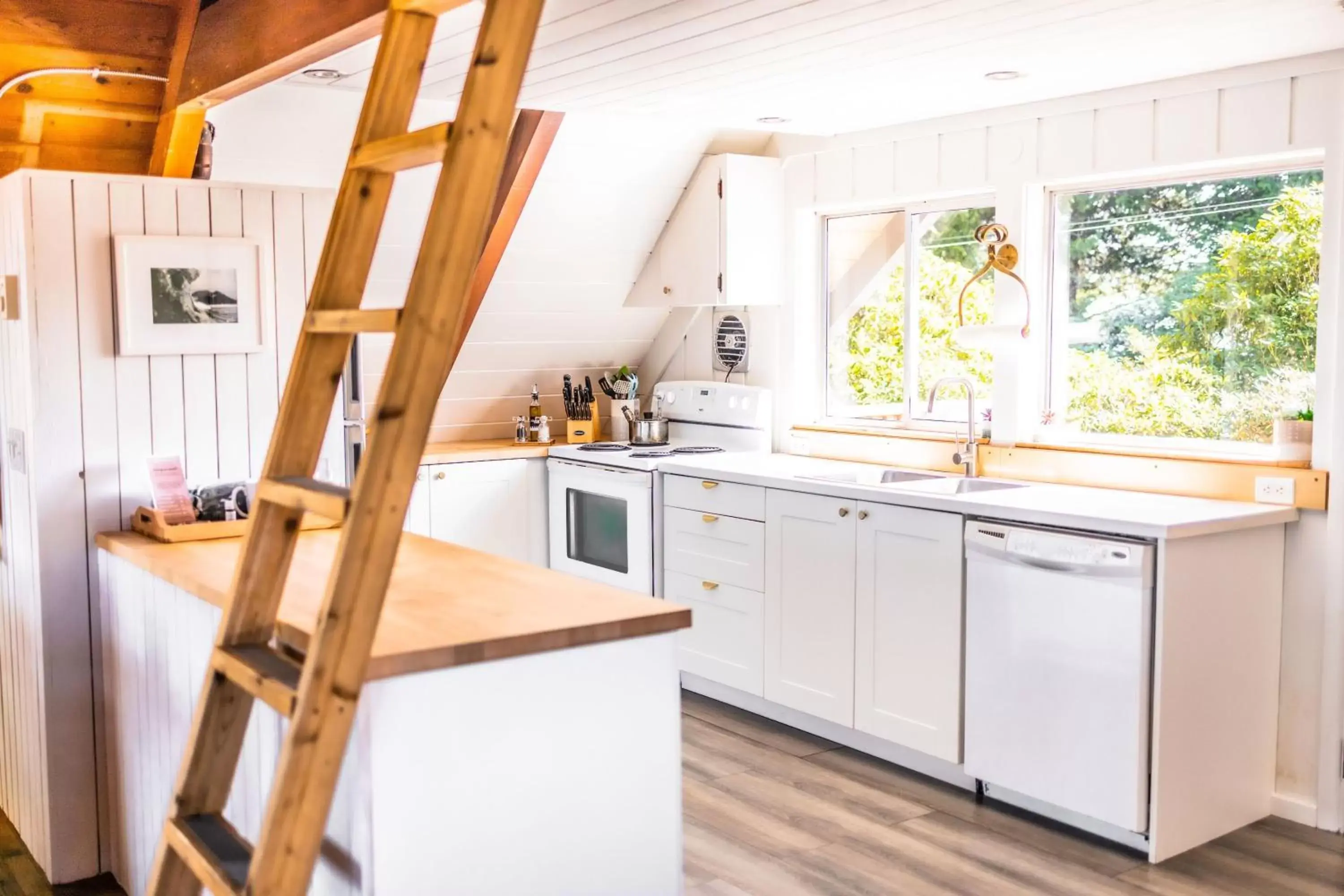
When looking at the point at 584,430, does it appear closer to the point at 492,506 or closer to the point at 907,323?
the point at 492,506

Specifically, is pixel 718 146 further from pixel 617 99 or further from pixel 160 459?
pixel 160 459

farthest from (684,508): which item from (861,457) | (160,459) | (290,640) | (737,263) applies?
(290,640)

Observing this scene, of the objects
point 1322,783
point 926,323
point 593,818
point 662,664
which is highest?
point 926,323

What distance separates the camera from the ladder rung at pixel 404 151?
5.70ft

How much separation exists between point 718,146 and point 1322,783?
3.21 meters

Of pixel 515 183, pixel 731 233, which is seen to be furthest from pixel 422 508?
pixel 731 233

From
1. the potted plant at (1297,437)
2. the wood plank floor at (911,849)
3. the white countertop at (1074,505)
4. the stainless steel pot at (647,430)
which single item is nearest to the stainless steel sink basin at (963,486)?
the white countertop at (1074,505)

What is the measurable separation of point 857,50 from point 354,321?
6.25 ft

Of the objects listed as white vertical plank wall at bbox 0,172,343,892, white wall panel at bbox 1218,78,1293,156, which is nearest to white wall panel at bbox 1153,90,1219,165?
white wall panel at bbox 1218,78,1293,156

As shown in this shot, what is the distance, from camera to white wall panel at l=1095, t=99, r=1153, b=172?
153 inches

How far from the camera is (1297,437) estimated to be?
364cm

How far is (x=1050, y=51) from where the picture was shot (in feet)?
10.9

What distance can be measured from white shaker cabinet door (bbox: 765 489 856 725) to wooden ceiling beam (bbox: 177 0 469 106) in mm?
2139

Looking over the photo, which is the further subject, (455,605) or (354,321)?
(455,605)
